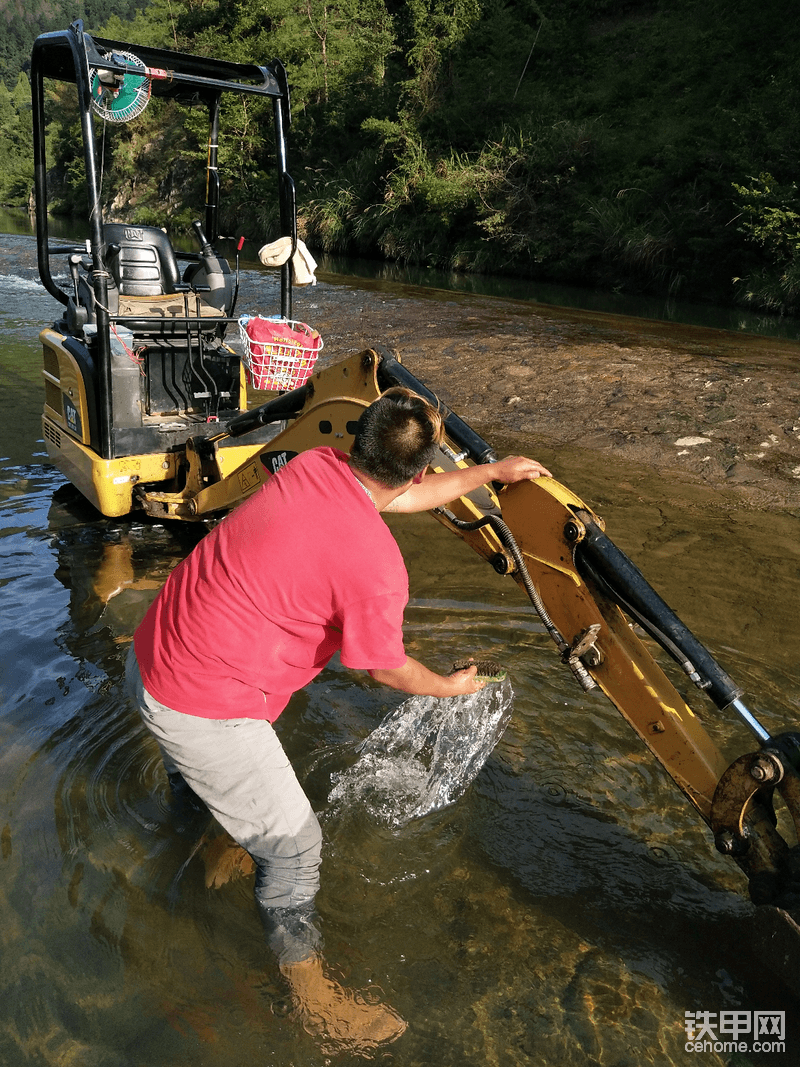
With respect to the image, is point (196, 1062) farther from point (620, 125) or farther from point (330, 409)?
point (620, 125)

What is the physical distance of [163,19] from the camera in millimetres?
44000

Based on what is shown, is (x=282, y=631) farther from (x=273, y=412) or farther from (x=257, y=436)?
(x=257, y=436)

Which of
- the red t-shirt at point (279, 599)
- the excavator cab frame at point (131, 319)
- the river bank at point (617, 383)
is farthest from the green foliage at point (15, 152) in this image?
the red t-shirt at point (279, 599)

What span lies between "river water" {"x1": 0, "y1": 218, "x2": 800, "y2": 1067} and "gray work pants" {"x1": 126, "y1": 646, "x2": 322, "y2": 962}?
33 centimetres

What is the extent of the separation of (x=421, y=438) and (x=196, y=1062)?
1.94 metres

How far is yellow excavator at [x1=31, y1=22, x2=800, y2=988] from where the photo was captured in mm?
2561

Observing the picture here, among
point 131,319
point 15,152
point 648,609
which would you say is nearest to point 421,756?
point 648,609

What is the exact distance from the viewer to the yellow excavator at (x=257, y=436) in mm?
2561

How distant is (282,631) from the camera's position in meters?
2.46

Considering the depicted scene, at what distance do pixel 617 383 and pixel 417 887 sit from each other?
7620 millimetres

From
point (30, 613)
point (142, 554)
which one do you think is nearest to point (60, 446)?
point (142, 554)

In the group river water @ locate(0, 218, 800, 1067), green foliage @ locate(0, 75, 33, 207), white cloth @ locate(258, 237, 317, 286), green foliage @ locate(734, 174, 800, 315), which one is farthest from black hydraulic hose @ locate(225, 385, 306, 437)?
green foliage @ locate(0, 75, 33, 207)

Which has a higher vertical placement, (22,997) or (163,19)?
(163,19)

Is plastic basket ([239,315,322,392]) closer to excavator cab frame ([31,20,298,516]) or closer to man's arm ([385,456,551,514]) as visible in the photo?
excavator cab frame ([31,20,298,516])
